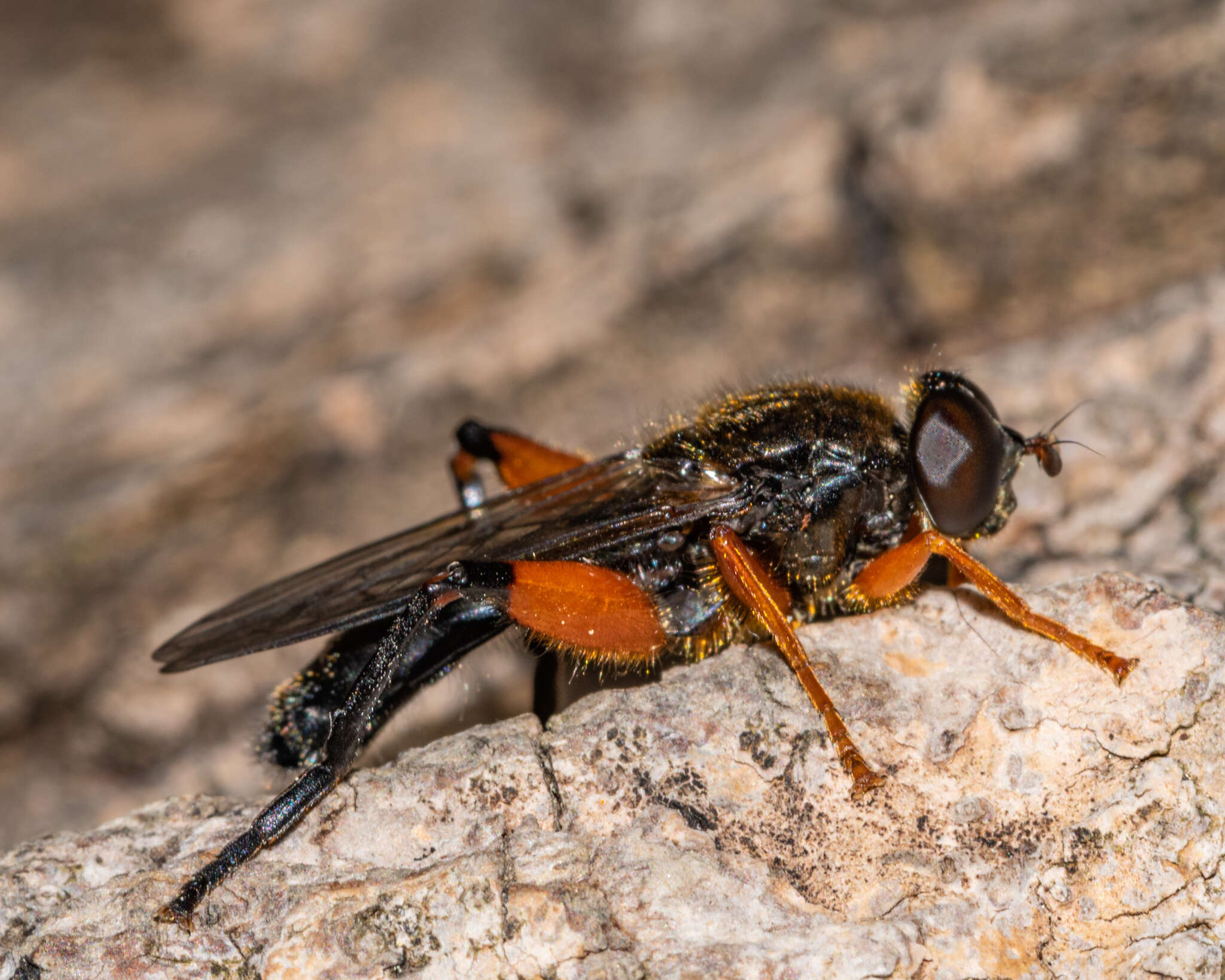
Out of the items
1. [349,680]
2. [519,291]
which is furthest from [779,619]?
[519,291]

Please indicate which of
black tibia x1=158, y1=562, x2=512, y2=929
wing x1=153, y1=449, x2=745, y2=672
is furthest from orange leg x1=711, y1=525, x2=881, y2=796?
black tibia x1=158, y1=562, x2=512, y2=929

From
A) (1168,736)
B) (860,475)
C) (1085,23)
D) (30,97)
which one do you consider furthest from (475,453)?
(30,97)

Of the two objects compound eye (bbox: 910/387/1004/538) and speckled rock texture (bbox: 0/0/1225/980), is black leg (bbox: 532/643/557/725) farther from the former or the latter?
compound eye (bbox: 910/387/1004/538)

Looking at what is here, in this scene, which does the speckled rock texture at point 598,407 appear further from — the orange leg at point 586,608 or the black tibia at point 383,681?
the orange leg at point 586,608

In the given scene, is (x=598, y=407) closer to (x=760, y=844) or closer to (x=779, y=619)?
(x=779, y=619)

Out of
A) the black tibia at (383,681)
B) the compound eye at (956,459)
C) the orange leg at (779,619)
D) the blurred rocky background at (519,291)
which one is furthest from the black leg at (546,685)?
the compound eye at (956,459)

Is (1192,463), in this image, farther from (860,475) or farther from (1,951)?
(1,951)

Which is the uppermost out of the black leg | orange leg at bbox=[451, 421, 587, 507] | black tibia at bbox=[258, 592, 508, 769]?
orange leg at bbox=[451, 421, 587, 507]
